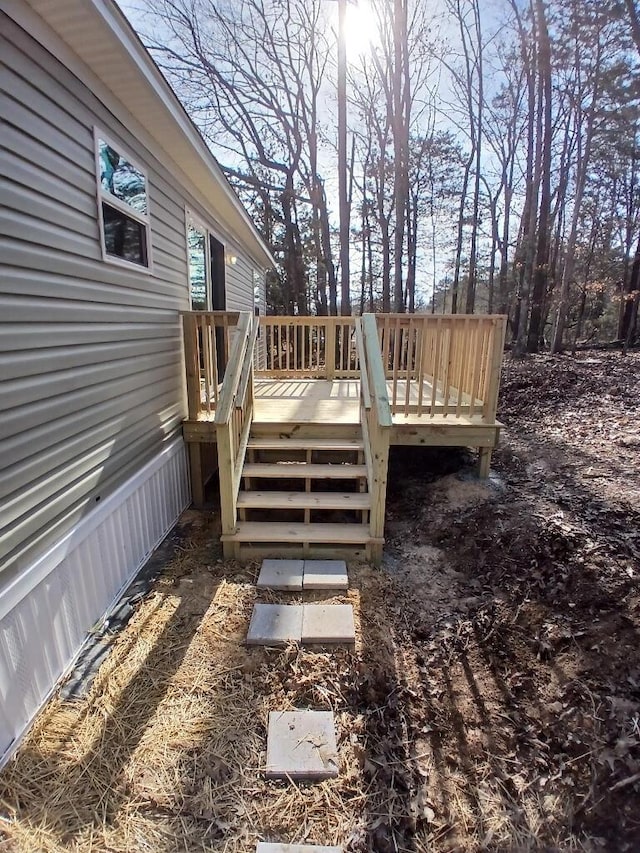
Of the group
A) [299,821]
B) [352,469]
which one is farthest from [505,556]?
[299,821]

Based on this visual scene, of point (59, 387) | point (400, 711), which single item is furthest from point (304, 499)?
point (59, 387)

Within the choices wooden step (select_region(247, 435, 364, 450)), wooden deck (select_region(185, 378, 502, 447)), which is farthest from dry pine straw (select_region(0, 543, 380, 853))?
wooden deck (select_region(185, 378, 502, 447))

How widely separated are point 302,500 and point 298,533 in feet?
1.04

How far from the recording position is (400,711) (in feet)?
7.55

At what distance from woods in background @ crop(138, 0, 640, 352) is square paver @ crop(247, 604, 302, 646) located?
1188 cm

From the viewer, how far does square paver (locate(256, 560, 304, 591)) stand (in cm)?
328

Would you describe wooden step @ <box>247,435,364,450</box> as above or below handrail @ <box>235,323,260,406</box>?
below

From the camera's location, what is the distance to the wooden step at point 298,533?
363 centimetres

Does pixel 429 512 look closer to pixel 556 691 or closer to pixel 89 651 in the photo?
pixel 556 691

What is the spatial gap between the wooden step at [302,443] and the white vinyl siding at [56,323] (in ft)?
3.50

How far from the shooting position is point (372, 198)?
2203 centimetres

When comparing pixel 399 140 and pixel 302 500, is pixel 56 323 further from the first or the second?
pixel 399 140

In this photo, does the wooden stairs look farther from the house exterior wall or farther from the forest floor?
the house exterior wall

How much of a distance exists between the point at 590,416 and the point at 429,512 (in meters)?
3.31
